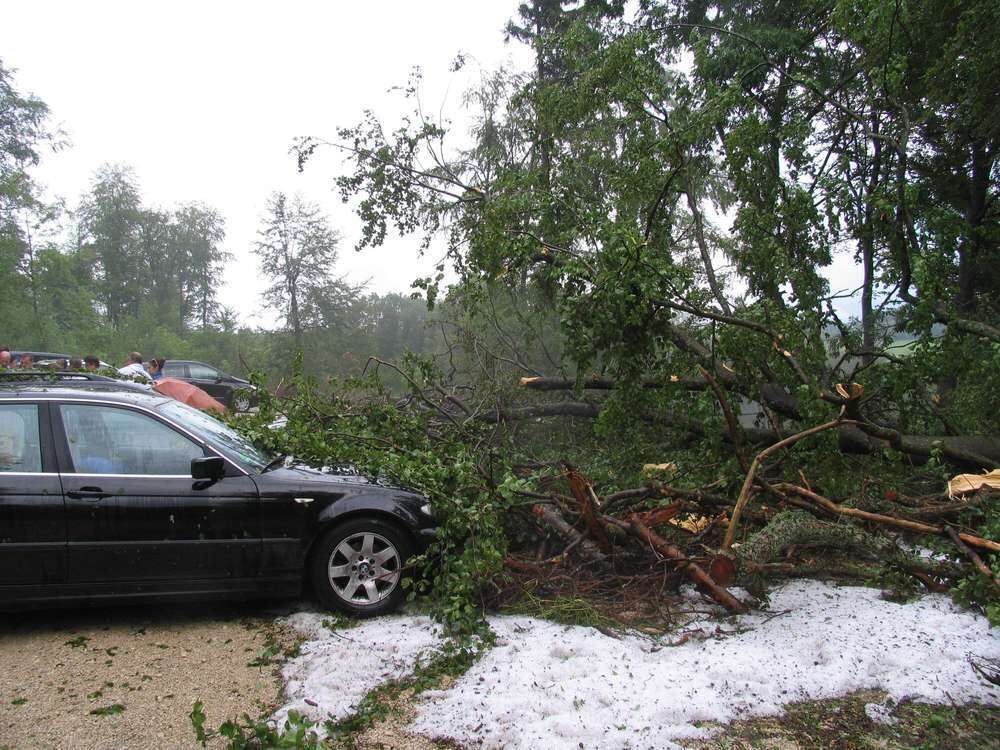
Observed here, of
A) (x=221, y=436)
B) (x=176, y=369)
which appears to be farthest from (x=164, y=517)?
(x=176, y=369)

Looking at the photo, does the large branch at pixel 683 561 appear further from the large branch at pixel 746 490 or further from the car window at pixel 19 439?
the car window at pixel 19 439

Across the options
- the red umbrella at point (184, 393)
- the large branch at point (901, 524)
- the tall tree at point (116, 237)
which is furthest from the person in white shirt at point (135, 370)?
the tall tree at point (116, 237)

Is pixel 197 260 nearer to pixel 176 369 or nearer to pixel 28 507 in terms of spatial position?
pixel 176 369

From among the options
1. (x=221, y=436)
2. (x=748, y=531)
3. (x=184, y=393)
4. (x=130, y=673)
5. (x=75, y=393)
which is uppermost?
(x=184, y=393)

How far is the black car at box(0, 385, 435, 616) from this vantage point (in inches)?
145

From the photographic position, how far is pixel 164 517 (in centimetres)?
380

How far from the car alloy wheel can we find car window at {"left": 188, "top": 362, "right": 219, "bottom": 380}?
57.4 feet

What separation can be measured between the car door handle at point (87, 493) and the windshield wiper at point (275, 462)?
32.9 inches

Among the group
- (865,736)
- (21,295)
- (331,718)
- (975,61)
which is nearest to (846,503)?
(865,736)

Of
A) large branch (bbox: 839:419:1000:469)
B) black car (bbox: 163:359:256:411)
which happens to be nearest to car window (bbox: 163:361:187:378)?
black car (bbox: 163:359:256:411)

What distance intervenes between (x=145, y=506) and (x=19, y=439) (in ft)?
2.58

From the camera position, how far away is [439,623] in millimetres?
3883

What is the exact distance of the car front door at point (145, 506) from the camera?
373 centimetres

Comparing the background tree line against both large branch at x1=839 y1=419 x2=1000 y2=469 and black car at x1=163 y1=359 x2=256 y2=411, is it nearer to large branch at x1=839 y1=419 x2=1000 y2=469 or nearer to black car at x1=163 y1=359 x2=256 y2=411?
black car at x1=163 y1=359 x2=256 y2=411
